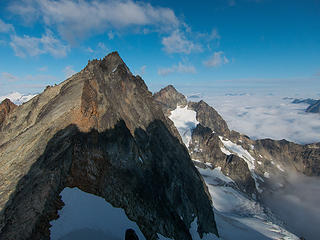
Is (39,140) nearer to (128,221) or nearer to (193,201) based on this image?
(128,221)

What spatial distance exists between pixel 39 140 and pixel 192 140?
584 feet

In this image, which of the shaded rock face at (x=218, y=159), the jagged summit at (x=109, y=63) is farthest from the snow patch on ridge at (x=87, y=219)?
the shaded rock face at (x=218, y=159)

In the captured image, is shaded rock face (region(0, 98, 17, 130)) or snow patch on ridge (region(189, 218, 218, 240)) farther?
snow patch on ridge (region(189, 218, 218, 240))

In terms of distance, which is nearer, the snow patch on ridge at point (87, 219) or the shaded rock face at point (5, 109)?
the snow patch on ridge at point (87, 219)

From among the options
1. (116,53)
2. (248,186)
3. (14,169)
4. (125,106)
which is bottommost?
(248,186)

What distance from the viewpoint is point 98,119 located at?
75.4 ft

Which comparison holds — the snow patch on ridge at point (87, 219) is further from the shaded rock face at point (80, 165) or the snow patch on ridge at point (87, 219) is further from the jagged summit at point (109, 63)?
the jagged summit at point (109, 63)

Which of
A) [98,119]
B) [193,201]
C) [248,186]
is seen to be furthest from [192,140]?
[98,119]

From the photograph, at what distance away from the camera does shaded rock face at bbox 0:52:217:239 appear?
14.4 m

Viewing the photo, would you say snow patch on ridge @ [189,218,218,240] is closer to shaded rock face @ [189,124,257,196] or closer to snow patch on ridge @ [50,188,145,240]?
snow patch on ridge @ [50,188,145,240]

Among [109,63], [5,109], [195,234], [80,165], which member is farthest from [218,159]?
[80,165]

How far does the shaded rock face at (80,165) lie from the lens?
1444 cm

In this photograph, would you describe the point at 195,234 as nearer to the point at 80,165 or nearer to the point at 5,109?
the point at 80,165

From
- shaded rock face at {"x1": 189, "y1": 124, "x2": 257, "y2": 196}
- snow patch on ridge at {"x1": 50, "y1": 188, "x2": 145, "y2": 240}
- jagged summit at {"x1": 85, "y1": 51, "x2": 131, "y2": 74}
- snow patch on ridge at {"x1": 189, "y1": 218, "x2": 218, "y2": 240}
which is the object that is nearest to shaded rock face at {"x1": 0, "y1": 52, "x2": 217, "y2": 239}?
snow patch on ridge at {"x1": 50, "y1": 188, "x2": 145, "y2": 240}
